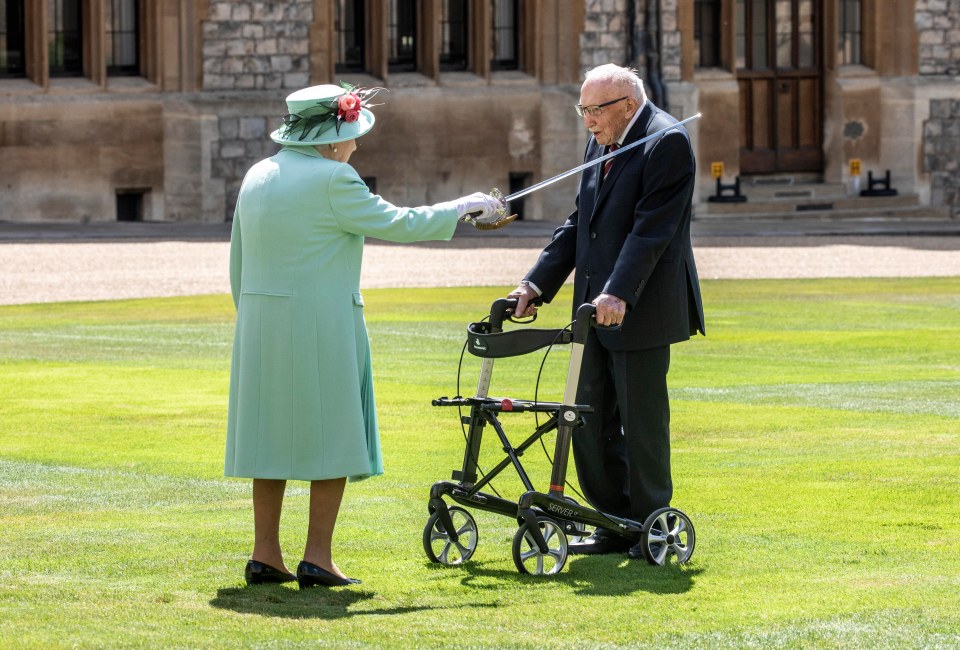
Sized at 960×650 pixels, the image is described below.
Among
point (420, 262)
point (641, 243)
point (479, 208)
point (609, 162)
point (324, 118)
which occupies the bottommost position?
point (420, 262)

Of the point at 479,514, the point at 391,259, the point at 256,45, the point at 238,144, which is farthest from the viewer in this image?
the point at 256,45

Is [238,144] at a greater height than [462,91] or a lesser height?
lesser

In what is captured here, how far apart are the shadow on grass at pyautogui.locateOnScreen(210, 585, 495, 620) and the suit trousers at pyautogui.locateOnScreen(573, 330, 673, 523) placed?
3.28 feet

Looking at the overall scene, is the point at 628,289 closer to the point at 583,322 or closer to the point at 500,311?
the point at 583,322

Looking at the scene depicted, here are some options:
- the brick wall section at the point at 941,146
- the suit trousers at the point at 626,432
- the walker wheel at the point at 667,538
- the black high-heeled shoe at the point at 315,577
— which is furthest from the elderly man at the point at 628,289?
the brick wall section at the point at 941,146

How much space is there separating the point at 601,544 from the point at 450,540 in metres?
0.58

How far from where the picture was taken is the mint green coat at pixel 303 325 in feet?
20.7

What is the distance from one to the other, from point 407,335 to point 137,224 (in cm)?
1247

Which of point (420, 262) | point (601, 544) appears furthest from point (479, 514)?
point (420, 262)

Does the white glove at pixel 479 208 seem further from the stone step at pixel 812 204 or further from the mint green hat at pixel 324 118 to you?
the stone step at pixel 812 204

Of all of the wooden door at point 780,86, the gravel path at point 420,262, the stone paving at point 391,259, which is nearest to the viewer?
the gravel path at point 420,262

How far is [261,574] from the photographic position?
6324mm

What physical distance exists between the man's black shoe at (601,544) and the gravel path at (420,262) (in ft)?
38.9

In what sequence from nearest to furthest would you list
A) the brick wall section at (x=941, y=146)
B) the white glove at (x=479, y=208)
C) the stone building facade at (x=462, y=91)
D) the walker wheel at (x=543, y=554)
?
the walker wheel at (x=543, y=554)
the white glove at (x=479, y=208)
the stone building facade at (x=462, y=91)
the brick wall section at (x=941, y=146)
